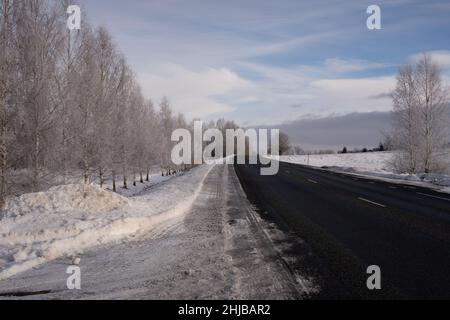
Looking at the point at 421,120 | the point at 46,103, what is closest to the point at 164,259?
the point at 46,103

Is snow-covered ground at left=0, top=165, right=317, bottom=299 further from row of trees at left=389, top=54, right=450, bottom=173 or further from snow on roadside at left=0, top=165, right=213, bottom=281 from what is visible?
row of trees at left=389, top=54, right=450, bottom=173

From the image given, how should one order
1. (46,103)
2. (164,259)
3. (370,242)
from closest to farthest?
(164,259) < (370,242) < (46,103)

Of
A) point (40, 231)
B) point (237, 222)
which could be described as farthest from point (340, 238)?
point (40, 231)

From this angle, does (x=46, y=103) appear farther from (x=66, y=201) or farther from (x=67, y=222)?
(x=67, y=222)

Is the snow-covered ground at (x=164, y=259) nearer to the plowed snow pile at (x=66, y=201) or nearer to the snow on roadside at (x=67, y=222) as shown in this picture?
the snow on roadside at (x=67, y=222)

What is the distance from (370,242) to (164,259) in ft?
13.5

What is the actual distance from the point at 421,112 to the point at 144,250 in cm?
3310

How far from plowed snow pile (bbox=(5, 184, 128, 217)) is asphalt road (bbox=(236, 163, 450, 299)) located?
14.6 feet

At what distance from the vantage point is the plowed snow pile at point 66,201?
9.85m

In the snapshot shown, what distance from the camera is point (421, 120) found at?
113ft

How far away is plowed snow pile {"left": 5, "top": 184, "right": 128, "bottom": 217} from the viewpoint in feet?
32.3

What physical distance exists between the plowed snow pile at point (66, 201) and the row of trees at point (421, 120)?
3004cm

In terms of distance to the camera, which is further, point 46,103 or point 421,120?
point 421,120

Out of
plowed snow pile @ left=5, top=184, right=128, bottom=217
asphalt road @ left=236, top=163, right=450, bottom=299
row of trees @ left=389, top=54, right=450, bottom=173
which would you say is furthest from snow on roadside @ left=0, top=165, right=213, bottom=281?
row of trees @ left=389, top=54, right=450, bottom=173
